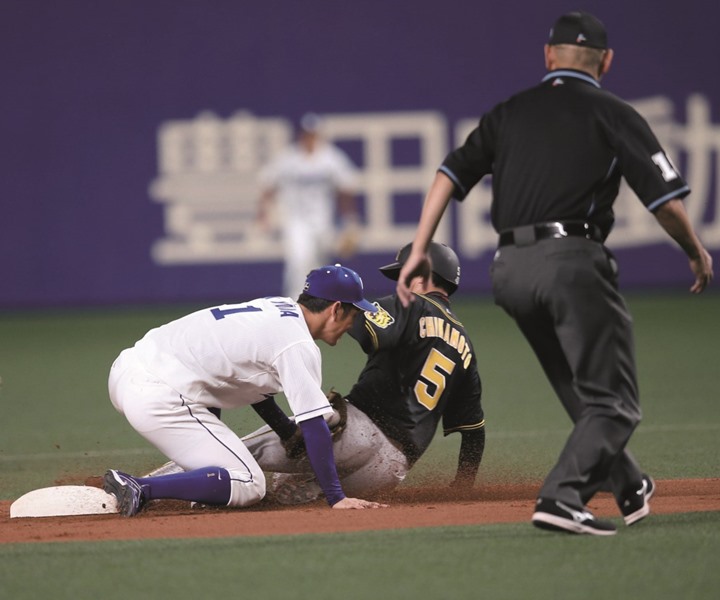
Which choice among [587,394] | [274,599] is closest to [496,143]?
[587,394]

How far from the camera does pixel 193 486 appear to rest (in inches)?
237

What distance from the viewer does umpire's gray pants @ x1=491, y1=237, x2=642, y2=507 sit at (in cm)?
503

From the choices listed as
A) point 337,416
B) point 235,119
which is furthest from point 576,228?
point 235,119

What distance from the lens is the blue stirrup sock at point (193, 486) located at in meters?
5.99

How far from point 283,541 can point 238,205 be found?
13.1 metres

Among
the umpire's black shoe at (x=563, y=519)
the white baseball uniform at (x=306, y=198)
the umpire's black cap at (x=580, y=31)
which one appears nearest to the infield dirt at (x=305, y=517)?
the umpire's black shoe at (x=563, y=519)

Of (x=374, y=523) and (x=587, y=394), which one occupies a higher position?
(x=587, y=394)

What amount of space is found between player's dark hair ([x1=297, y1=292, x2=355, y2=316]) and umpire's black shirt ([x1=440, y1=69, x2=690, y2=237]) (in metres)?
1.08

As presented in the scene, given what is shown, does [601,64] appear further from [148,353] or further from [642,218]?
[642,218]

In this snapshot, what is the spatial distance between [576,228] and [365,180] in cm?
1335

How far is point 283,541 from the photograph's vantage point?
5238mm

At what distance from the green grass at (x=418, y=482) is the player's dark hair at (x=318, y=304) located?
4.12 ft

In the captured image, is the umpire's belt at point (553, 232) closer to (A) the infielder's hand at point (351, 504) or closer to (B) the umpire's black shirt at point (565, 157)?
(B) the umpire's black shirt at point (565, 157)

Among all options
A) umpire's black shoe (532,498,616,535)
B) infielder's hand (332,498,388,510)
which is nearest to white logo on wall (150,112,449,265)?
infielder's hand (332,498,388,510)
